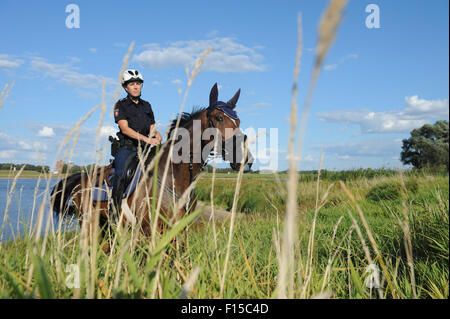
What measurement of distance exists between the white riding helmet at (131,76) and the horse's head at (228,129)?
145 cm

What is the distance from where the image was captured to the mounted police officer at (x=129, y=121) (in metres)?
5.58

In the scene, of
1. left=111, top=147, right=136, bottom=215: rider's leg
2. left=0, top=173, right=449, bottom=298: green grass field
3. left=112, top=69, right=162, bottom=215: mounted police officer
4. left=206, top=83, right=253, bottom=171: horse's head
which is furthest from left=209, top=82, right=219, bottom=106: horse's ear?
left=0, top=173, right=449, bottom=298: green grass field

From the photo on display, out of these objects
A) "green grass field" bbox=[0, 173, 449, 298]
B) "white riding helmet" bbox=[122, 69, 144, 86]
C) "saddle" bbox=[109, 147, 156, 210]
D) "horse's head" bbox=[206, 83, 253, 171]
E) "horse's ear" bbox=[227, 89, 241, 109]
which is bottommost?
"green grass field" bbox=[0, 173, 449, 298]

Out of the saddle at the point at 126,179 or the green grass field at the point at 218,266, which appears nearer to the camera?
the green grass field at the point at 218,266

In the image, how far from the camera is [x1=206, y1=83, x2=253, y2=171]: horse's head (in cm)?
531

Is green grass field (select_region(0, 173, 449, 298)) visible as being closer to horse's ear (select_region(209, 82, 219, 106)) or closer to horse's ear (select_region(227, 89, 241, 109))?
horse's ear (select_region(227, 89, 241, 109))

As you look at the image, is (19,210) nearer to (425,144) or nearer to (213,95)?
(213,95)

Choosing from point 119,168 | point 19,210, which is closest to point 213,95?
point 119,168

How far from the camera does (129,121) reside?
5.93 metres

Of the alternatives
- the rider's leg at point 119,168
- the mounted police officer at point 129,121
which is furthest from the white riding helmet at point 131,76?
the rider's leg at point 119,168

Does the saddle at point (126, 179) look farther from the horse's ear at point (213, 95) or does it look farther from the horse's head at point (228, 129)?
the horse's ear at point (213, 95)

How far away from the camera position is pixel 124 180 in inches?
215
